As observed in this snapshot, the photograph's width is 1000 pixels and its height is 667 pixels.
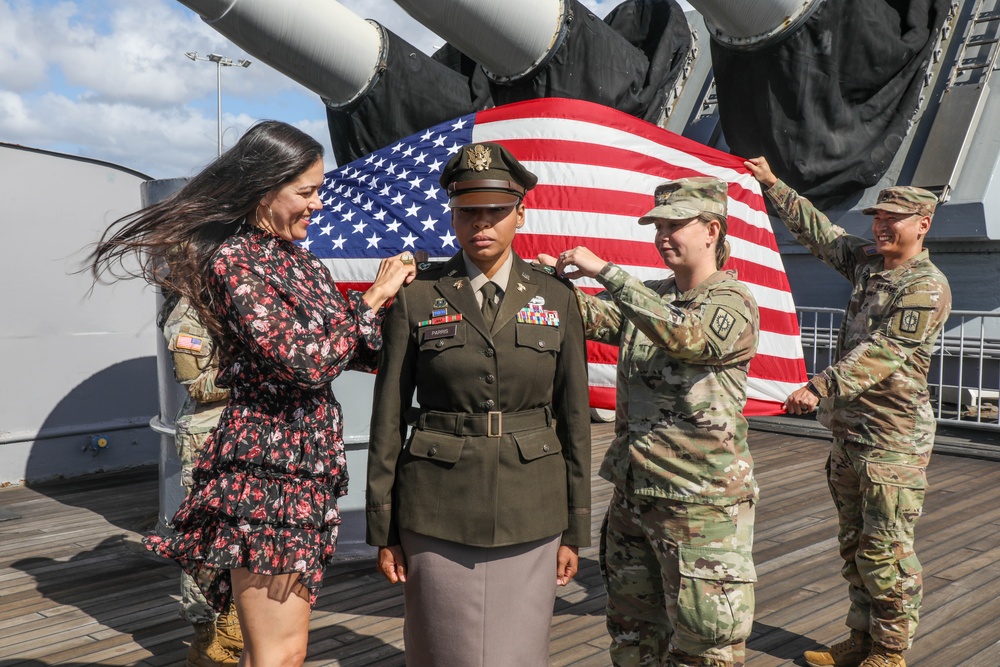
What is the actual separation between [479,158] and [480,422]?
643 millimetres

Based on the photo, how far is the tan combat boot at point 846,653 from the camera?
331cm

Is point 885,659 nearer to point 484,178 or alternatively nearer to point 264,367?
point 484,178

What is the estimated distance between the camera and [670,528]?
2.48 metres

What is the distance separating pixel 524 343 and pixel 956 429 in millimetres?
6962

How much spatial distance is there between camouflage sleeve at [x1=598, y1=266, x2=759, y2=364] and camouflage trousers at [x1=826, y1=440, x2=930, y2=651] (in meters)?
1.03

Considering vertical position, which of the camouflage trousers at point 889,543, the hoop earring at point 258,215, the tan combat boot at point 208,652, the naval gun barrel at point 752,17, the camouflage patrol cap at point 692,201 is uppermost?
the naval gun barrel at point 752,17

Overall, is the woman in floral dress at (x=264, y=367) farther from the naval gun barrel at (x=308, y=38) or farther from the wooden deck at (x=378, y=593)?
the naval gun barrel at (x=308, y=38)

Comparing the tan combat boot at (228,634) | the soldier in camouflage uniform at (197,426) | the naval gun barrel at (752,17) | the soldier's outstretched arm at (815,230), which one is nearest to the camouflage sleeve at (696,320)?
the soldier's outstretched arm at (815,230)

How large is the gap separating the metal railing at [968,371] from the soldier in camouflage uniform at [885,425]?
425 cm

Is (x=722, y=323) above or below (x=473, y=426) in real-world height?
above

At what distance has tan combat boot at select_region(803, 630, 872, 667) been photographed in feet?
10.9

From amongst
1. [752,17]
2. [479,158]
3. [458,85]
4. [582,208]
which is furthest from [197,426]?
[752,17]

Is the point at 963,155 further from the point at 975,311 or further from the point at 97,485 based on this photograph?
the point at 97,485

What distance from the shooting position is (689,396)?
8.28 ft
